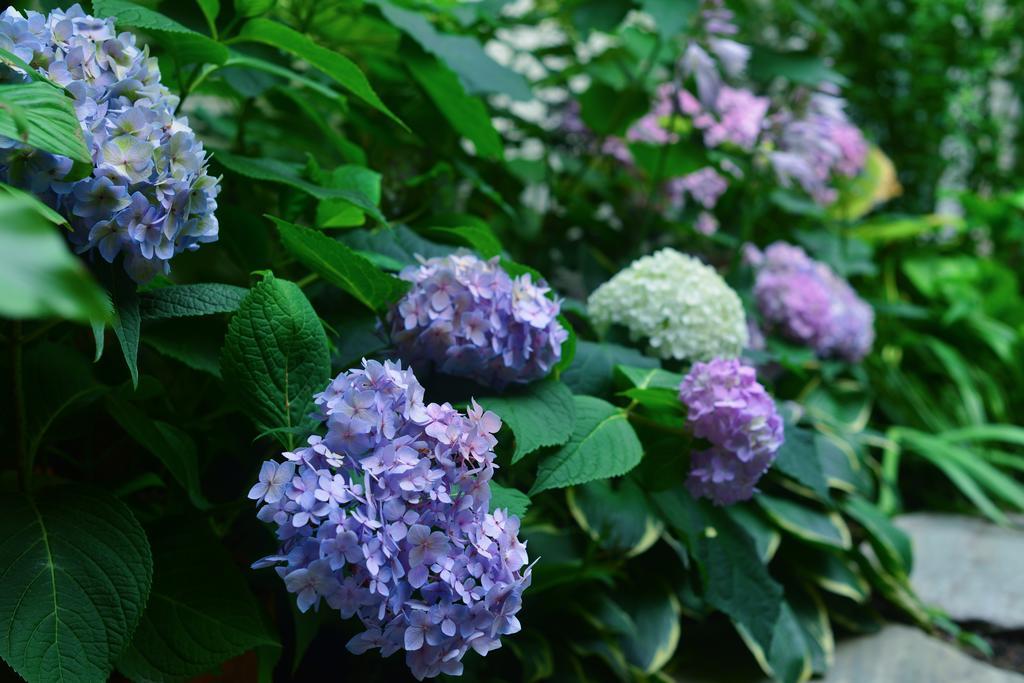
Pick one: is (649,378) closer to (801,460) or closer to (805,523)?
(801,460)

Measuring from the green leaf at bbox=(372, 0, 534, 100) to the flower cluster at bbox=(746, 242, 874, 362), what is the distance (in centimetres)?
65

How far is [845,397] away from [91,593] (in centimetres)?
159

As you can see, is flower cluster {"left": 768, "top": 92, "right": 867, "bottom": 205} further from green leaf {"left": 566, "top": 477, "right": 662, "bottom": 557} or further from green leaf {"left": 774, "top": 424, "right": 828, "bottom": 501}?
green leaf {"left": 566, "top": 477, "right": 662, "bottom": 557}

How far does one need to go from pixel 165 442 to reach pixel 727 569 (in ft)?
2.14

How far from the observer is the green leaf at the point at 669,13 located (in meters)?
1.37

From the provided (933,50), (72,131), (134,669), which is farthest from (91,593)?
(933,50)

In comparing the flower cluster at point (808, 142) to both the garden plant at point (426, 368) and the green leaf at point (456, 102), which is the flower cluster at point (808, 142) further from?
the green leaf at point (456, 102)

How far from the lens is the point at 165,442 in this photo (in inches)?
31.9

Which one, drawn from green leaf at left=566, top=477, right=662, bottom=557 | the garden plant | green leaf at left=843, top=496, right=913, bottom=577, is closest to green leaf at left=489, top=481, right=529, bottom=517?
the garden plant

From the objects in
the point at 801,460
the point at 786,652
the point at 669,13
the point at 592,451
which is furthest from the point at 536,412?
the point at 669,13

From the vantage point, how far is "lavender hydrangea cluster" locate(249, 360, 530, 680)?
25.0 inches

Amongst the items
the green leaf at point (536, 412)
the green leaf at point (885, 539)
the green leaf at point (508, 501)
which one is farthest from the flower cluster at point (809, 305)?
the green leaf at point (508, 501)

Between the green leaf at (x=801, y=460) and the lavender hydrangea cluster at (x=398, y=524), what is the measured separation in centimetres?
50

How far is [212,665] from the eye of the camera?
755mm
